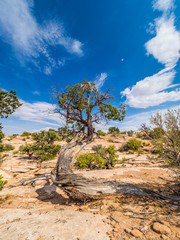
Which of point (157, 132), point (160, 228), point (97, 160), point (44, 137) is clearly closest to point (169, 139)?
point (157, 132)

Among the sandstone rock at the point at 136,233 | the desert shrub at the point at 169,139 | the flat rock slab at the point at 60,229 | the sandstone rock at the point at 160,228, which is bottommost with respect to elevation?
the flat rock slab at the point at 60,229

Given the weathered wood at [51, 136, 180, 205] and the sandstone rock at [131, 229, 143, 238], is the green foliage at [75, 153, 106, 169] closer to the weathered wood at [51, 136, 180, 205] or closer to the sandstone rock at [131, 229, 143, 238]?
the weathered wood at [51, 136, 180, 205]

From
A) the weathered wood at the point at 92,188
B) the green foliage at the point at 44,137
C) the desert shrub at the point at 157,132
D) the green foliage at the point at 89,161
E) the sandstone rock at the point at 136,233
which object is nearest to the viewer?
the sandstone rock at the point at 136,233

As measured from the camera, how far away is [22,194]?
6.77 m

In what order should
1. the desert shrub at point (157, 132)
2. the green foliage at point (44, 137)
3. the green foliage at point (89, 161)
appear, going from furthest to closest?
the green foliage at point (44, 137) < the green foliage at point (89, 161) < the desert shrub at point (157, 132)

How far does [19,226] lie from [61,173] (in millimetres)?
2795

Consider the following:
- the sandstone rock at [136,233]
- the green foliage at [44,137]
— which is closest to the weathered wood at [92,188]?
the sandstone rock at [136,233]

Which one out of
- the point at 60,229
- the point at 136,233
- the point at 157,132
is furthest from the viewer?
the point at 157,132

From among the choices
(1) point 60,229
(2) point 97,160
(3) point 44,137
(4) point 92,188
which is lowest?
(1) point 60,229


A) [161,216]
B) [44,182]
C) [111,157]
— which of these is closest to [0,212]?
[44,182]

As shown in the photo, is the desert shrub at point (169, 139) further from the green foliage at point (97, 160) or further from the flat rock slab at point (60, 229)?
the green foliage at point (97, 160)

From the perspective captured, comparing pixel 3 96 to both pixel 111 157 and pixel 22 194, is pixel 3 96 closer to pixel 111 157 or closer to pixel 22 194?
pixel 22 194

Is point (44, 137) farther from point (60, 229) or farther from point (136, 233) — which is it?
point (136, 233)

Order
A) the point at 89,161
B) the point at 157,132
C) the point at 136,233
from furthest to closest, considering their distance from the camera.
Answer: the point at 89,161
the point at 157,132
the point at 136,233
